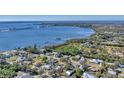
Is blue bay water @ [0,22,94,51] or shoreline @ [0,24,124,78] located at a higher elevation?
blue bay water @ [0,22,94,51]

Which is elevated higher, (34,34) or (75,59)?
(34,34)

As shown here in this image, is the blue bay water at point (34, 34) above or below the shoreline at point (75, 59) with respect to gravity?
above
